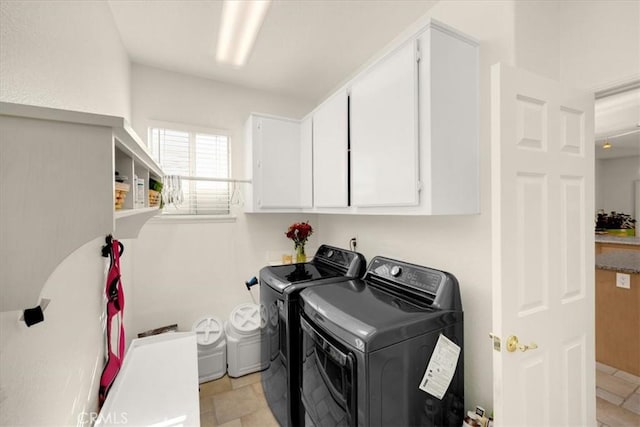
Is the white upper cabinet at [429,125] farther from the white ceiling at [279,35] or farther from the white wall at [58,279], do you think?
the white wall at [58,279]

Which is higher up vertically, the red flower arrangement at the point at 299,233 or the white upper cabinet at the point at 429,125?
the white upper cabinet at the point at 429,125

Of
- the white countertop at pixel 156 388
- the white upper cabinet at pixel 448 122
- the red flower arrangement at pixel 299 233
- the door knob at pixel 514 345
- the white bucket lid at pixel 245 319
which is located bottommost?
the white bucket lid at pixel 245 319

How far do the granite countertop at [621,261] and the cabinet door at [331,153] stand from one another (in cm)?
274

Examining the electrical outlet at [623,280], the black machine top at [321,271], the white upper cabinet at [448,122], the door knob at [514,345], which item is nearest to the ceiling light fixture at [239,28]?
the white upper cabinet at [448,122]

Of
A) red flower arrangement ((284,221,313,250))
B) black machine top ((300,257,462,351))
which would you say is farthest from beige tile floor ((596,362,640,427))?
red flower arrangement ((284,221,313,250))

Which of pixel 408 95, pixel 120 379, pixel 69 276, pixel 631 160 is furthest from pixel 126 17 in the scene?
pixel 631 160

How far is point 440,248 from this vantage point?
5.41ft

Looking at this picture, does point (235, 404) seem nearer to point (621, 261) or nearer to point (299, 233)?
point (299, 233)

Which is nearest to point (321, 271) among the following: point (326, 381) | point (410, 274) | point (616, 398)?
point (410, 274)

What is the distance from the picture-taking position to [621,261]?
8.42ft

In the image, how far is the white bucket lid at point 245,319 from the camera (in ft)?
7.86

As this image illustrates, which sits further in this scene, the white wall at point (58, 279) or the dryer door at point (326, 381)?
the dryer door at point (326, 381)

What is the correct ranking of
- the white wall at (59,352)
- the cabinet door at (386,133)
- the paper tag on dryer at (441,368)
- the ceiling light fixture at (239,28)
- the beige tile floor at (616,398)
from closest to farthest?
the white wall at (59,352)
the paper tag on dryer at (441,368)
the cabinet door at (386,133)
the ceiling light fixture at (239,28)
the beige tile floor at (616,398)

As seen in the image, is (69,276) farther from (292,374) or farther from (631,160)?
(631,160)
